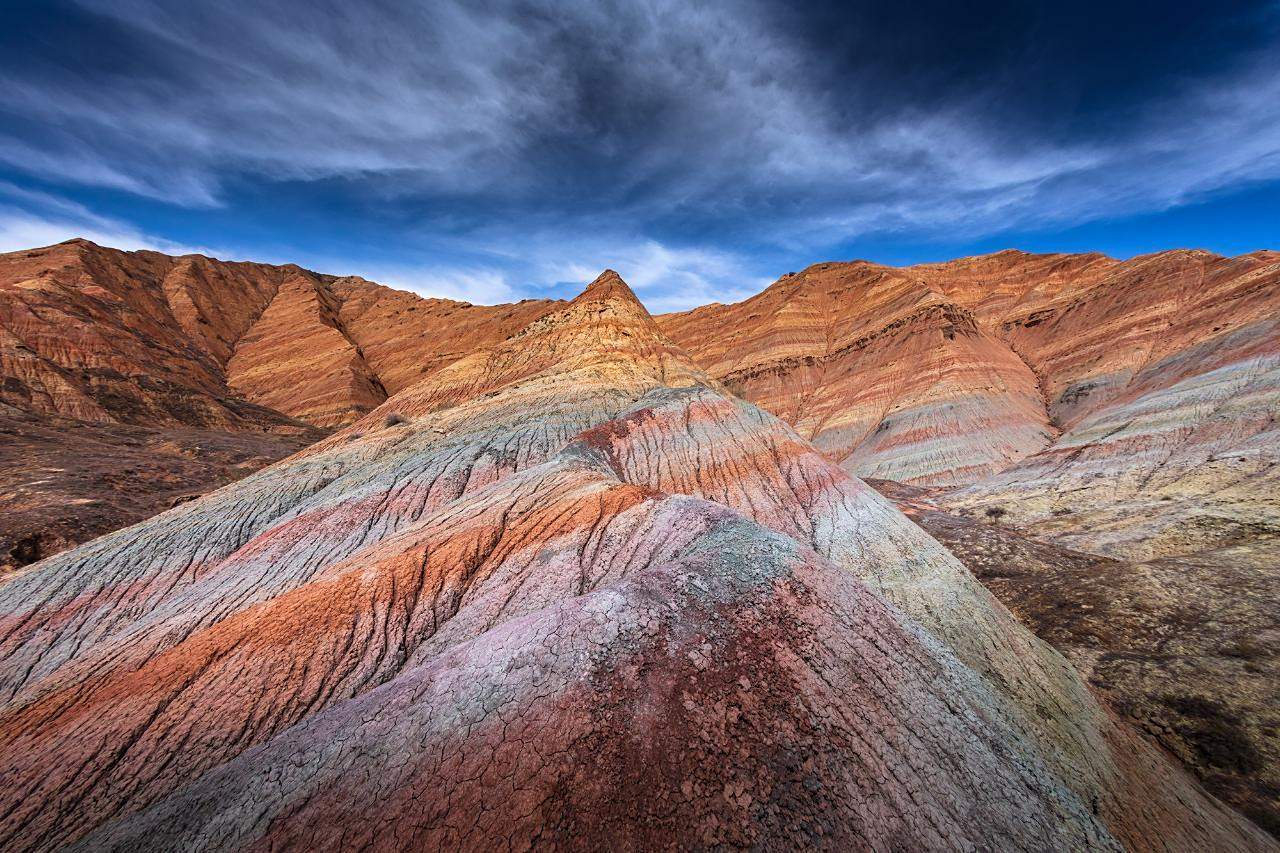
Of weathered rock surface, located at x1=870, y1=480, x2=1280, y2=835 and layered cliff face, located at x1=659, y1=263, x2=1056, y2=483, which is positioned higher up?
layered cliff face, located at x1=659, y1=263, x2=1056, y2=483

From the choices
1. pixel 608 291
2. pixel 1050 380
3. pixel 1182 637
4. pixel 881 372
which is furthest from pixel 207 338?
pixel 1050 380

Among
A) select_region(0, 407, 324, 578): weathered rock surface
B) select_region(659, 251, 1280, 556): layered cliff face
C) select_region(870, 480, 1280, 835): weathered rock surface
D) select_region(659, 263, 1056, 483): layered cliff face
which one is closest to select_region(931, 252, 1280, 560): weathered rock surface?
select_region(659, 251, 1280, 556): layered cliff face

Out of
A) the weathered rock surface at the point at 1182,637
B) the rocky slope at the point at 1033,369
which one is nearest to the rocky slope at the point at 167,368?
the weathered rock surface at the point at 1182,637

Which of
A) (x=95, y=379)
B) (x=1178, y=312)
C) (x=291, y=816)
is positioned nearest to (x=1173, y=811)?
(x=291, y=816)

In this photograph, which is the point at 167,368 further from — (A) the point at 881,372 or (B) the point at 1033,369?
(B) the point at 1033,369

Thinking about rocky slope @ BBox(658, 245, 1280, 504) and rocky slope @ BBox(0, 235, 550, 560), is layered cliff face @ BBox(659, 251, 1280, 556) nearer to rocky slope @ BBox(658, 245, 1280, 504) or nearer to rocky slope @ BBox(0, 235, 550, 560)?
rocky slope @ BBox(658, 245, 1280, 504)

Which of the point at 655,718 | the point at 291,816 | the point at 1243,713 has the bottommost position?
the point at 1243,713

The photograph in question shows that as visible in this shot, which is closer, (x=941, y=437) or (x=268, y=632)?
(x=268, y=632)

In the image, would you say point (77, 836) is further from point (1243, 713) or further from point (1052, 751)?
point (1243, 713)
